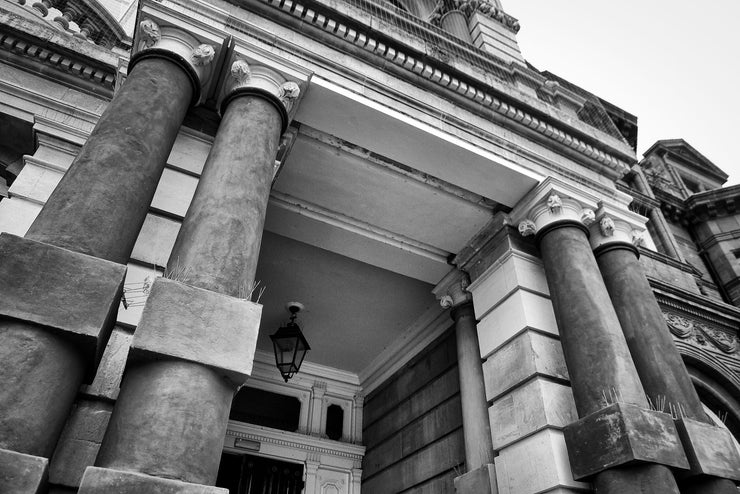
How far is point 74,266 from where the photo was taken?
2.82 meters

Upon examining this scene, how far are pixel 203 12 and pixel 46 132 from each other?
8.29 ft

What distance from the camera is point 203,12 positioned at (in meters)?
4.91

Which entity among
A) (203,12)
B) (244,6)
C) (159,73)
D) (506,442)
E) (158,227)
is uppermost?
(244,6)

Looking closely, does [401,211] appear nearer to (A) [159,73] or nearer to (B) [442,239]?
(B) [442,239]

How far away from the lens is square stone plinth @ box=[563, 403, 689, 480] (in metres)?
4.05

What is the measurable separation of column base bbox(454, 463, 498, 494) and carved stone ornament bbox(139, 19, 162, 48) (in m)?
5.61

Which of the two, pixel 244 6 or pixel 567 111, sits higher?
pixel 567 111

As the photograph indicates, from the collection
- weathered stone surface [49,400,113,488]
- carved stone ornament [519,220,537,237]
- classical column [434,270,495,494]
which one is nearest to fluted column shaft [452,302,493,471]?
classical column [434,270,495,494]

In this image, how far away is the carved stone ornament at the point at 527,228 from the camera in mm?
6246

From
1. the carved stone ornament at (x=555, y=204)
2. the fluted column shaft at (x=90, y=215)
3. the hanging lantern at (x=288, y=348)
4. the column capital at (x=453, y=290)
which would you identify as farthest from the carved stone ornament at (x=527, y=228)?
the fluted column shaft at (x=90, y=215)

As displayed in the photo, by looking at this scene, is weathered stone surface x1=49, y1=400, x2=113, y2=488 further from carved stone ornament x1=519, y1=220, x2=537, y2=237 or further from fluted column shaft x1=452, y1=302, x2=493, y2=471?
carved stone ornament x1=519, y1=220, x2=537, y2=237

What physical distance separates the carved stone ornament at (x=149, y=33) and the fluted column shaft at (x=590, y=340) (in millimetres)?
4839

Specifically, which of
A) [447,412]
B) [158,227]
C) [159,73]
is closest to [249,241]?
[158,227]

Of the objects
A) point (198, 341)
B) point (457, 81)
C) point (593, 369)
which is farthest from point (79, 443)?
point (457, 81)
